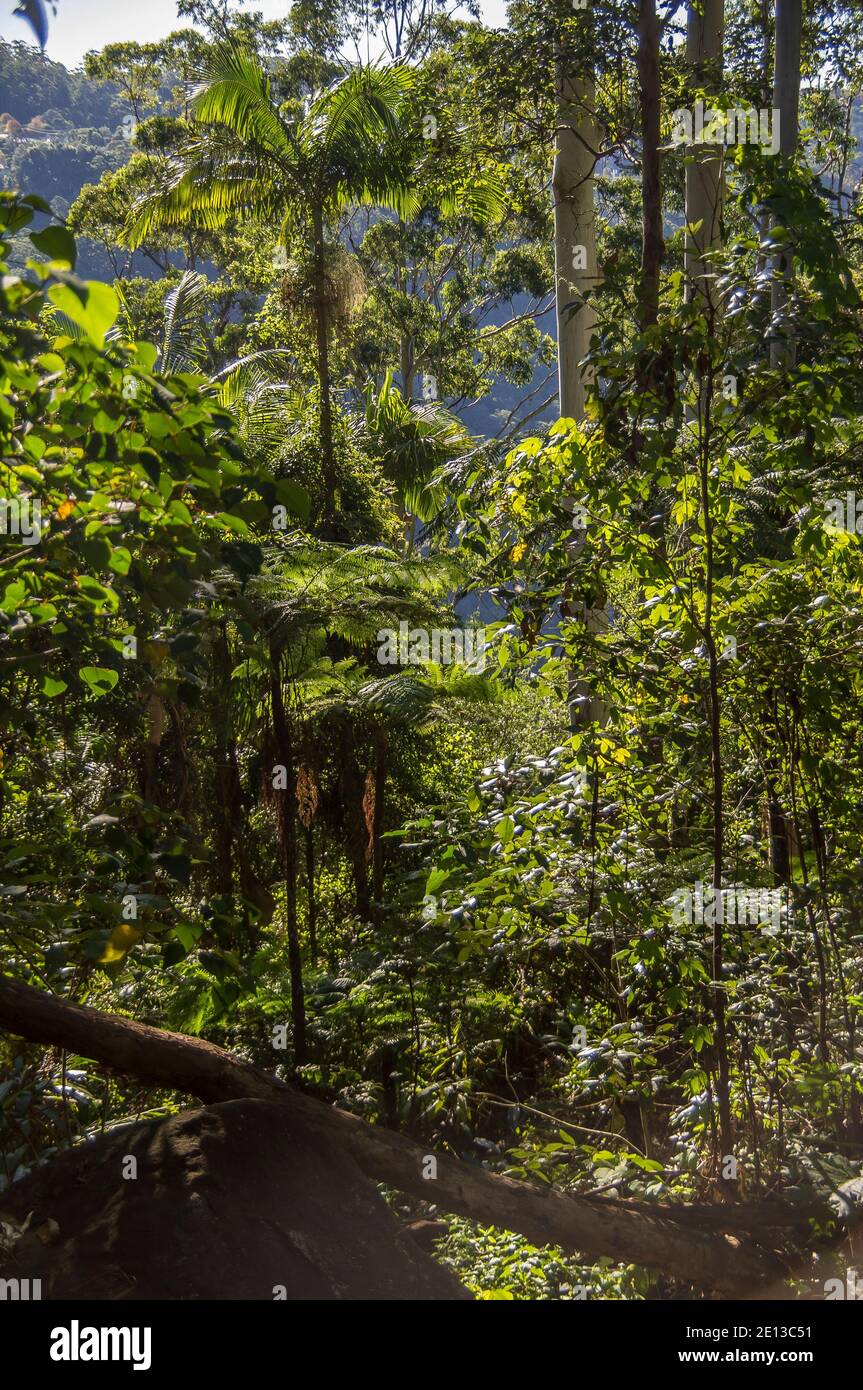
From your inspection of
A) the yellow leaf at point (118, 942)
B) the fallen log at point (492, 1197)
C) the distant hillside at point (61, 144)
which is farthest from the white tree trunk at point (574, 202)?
the distant hillside at point (61, 144)

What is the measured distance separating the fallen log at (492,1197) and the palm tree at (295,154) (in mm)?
6663

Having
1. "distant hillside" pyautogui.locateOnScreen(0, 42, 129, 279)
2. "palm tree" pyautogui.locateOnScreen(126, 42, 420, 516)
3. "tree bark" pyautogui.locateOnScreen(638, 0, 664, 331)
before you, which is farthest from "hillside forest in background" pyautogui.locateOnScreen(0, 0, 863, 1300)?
"distant hillside" pyautogui.locateOnScreen(0, 42, 129, 279)

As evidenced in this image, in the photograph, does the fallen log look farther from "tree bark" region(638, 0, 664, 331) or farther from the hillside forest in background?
"tree bark" region(638, 0, 664, 331)

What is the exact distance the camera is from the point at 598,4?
29.8 ft

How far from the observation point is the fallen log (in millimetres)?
3461

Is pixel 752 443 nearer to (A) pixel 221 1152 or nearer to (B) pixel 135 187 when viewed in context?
(A) pixel 221 1152

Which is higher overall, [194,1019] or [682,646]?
[682,646]

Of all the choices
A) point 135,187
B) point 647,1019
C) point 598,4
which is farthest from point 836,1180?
point 135,187

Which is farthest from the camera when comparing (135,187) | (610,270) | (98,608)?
(135,187)

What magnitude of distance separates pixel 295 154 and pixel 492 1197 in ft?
30.3

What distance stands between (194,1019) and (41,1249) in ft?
6.28

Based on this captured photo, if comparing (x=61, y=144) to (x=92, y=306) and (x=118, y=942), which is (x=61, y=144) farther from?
(x=92, y=306)

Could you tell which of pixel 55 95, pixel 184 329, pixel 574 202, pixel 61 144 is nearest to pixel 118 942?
pixel 574 202

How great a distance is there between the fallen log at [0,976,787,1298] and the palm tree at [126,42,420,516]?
21.9ft
